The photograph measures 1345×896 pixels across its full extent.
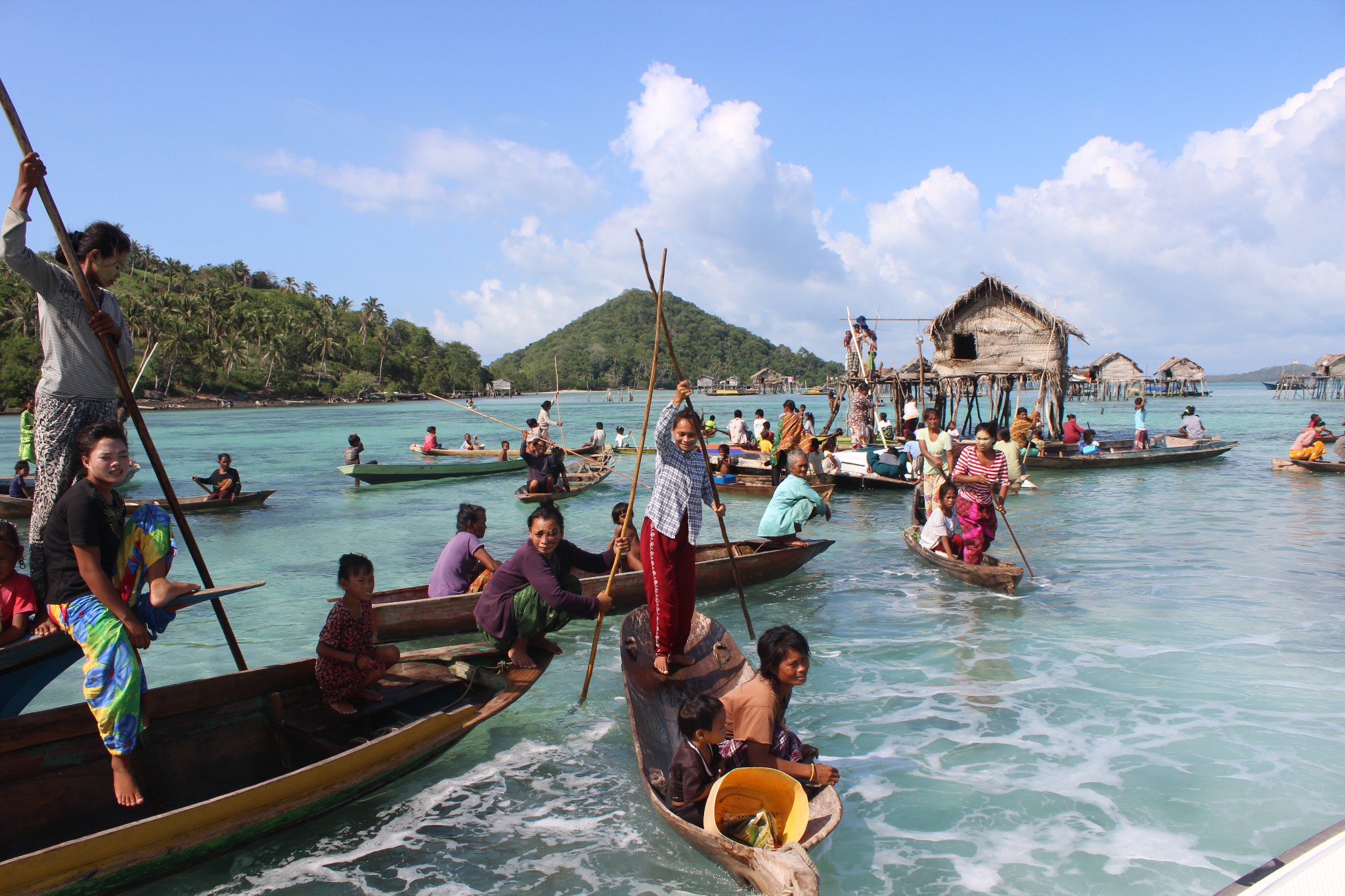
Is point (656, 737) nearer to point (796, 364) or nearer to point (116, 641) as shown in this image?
point (116, 641)

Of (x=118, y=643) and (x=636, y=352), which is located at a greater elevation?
(x=636, y=352)

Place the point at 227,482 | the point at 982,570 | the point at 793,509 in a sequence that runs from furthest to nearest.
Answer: the point at 227,482 → the point at 793,509 → the point at 982,570

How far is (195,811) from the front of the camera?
10.6 feet

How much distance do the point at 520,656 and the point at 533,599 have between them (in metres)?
0.37

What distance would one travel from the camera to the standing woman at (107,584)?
10.5 ft

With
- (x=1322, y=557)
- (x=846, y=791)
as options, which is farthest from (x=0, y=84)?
(x=1322, y=557)

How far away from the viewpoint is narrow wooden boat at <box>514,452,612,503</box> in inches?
560

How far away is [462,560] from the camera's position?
22.4 ft

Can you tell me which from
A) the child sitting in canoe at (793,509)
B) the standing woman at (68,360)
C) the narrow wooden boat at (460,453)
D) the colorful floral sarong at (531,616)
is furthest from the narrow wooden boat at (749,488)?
the standing woman at (68,360)

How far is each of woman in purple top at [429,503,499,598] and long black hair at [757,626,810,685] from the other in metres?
3.58

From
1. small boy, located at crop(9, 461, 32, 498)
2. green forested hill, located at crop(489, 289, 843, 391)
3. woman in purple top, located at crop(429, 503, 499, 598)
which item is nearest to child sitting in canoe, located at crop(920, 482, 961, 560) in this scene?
woman in purple top, located at crop(429, 503, 499, 598)

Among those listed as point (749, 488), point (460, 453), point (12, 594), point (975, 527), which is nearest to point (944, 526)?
point (975, 527)

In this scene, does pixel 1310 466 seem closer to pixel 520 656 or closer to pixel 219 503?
pixel 520 656

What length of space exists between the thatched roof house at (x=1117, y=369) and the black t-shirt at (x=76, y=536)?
5569cm
